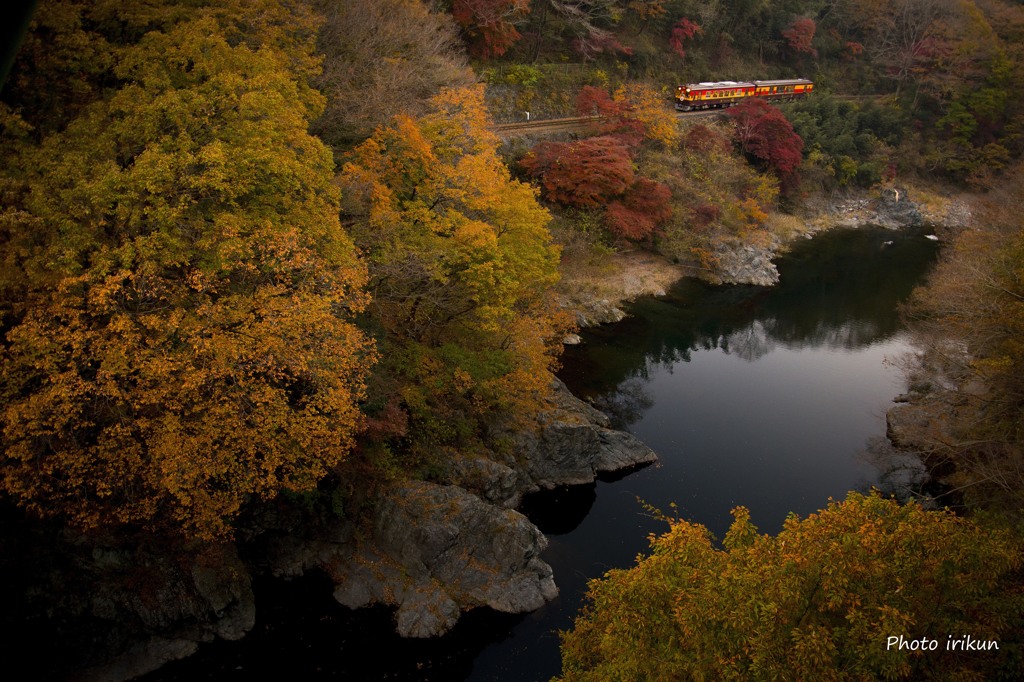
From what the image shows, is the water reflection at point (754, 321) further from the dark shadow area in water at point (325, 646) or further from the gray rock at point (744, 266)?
the dark shadow area in water at point (325, 646)

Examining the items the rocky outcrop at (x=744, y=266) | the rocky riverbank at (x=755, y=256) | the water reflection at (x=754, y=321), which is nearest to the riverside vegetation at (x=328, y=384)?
the water reflection at (x=754, y=321)

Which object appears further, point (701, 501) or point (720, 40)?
point (720, 40)

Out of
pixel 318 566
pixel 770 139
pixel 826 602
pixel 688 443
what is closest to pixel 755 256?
pixel 770 139

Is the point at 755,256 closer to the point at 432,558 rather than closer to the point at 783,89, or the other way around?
the point at 783,89

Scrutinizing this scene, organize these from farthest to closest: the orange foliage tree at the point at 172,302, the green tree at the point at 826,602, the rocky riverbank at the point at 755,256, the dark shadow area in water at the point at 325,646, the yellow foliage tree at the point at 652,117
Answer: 1. the yellow foliage tree at the point at 652,117
2. the rocky riverbank at the point at 755,256
3. the dark shadow area in water at the point at 325,646
4. the orange foliage tree at the point at 172,302
5. the green tree at the point at 826,602

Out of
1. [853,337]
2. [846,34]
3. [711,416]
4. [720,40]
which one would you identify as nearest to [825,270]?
[853,337]

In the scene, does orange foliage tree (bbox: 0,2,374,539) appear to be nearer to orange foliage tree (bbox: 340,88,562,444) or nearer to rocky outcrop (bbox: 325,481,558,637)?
rocky outcrop (bbox: 325,481,558,637)

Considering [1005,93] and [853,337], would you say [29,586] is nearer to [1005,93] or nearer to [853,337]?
[853,337]

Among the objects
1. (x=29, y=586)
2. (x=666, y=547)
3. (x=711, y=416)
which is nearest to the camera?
(x=666, y=547)
